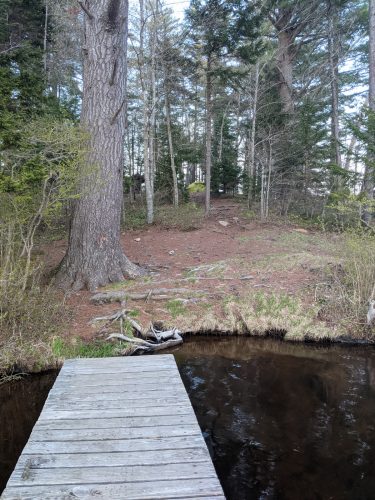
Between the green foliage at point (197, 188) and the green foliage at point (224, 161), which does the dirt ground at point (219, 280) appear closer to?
the green foliage at point (224, 161)

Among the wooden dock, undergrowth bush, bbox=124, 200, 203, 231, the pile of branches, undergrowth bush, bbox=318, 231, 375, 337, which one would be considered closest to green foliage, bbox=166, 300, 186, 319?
the pile of branches

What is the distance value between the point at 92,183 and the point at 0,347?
12.0 feet

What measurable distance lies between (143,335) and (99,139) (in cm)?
412

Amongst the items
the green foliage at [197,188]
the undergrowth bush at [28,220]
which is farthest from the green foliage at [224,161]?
the undergrowth bush at [28,220]

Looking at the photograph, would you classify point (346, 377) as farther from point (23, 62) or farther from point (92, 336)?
point (23, 62)

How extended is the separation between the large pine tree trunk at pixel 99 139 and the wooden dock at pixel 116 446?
4037mm

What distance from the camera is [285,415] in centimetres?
481

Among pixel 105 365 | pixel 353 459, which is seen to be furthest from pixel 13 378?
pixel 353 459

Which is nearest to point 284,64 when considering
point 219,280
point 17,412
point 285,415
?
point 219,280

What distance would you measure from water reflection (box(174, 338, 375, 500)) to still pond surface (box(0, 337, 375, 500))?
0.4 inches

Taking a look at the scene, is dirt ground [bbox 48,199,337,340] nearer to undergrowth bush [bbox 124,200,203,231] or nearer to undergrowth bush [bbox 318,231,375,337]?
undergrowth bush [bbox 318,231,375,337]

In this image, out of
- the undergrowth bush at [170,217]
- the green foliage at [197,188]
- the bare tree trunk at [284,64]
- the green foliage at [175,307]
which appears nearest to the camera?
the green foliage at [175,307]

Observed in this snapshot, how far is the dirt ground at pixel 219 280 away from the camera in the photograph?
747 centimetres

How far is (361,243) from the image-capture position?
24.5ft
